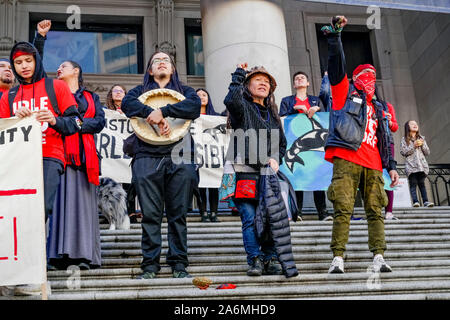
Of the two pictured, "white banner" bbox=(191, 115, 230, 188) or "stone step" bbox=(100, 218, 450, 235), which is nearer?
"stone step" bbox=(100, 218, 450, 235)

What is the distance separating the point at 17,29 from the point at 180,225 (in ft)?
40.5

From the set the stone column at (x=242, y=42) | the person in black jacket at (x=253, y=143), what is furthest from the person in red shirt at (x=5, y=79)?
A: the stone column at (x=242, y=42)

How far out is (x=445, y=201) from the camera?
17547mm

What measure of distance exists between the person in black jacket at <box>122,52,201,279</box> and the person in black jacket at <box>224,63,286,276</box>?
1.47 feet

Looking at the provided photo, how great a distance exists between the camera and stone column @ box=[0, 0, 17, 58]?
56.9ft

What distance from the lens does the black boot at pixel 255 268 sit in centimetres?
697

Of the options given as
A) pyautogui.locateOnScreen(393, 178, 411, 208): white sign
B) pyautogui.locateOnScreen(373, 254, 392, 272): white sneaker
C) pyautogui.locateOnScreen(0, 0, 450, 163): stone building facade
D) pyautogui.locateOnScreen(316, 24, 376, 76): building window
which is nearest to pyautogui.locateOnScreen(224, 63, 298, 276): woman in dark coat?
pyautogui.locateOnScreen(373, 254, 392, 272): white sneaker

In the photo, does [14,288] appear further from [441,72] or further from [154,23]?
[441,72]

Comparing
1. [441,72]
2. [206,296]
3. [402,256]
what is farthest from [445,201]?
[206,296]

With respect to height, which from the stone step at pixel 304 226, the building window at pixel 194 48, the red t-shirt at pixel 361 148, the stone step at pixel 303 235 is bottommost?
the stone step at pixel 303 235

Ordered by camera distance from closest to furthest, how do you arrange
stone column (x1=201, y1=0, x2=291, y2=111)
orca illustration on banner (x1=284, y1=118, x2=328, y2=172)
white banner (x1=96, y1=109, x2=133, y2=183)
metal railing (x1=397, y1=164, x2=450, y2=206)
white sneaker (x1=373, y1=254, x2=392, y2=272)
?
1. white sneaker (x1=373, y1=254, x2=392, y2=272)
2. white banner (x1=96, y1=109, x2=133, y2=183)
3. orca illustration on banner (x1=284, y1=118, x2=328, y2=172)
4. stone column (x1=201, y1=0, x2=291, y2=111)
5. metal railing (x1=397, y1=164, x2=450, y2=206)

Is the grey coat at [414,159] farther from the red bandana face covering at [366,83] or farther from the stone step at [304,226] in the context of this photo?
the red bandana face covering at [366,83]

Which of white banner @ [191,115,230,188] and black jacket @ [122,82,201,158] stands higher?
white banner @ [191,115,230,188]

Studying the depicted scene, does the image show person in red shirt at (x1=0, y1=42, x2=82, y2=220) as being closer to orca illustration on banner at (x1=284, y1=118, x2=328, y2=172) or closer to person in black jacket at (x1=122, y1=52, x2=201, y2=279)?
person in black jacket at (x1=122, y1=52, x2=201, y2=279)
